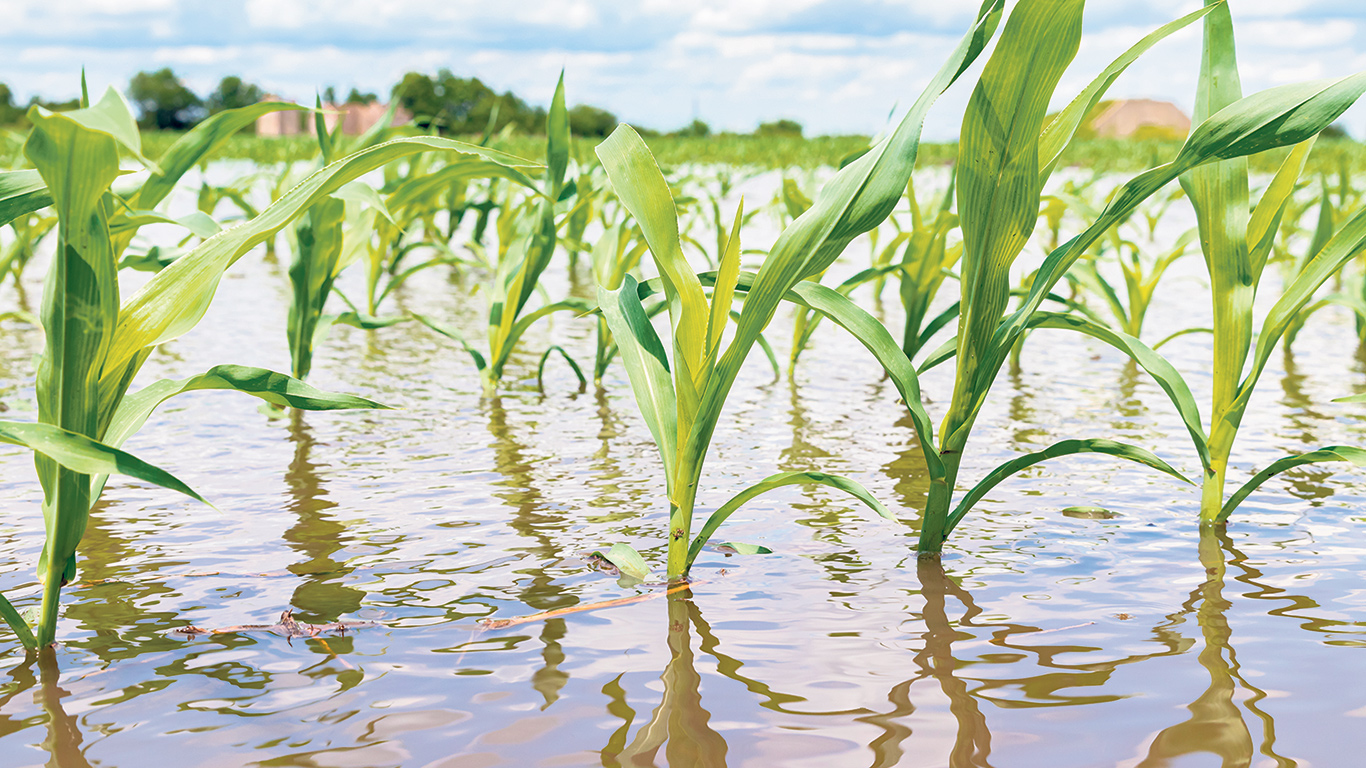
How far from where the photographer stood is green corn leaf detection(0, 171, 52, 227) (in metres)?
1.11

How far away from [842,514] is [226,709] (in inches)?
39.9

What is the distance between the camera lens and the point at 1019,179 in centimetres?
131

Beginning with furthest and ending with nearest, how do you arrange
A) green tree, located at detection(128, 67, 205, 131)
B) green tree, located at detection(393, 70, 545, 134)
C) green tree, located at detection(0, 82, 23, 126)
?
green tree, located at detection(128, 67, 205, 131) → green tree, located at detection(0, 82, 23, 126) → green tree, located at detection(393, 70, 545, 134)

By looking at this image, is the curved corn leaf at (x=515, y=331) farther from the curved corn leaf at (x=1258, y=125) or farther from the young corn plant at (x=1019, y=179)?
the curved corn leaf at (x=1258, y=125)

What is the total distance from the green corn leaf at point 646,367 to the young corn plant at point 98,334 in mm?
344

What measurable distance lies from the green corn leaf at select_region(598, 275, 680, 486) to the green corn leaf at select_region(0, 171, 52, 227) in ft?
2.37

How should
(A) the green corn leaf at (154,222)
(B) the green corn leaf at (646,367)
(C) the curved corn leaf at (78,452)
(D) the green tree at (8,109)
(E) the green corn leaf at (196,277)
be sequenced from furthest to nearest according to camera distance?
(D) the green tree at (8,109) < (A) the green corn leaf at (154,222) < (B) the green corn leaf at (646,367) < (E) the green corn leaf at (196,277) < (C) the curved corn leaf at (78,452)

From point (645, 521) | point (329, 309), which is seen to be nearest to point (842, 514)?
point (645, 521)

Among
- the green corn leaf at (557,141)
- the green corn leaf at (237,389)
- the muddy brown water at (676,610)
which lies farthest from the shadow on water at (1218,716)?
the green corn leaf at (557,141)

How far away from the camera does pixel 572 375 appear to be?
9.89ft

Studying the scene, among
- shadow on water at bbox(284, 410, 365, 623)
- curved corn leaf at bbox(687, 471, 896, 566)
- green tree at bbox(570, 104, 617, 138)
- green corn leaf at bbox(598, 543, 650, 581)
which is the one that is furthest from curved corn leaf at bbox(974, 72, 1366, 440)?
green tree at bbox(570, 104, 617, 138)

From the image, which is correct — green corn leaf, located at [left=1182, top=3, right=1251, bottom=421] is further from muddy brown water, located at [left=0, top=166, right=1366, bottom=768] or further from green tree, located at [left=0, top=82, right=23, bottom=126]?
green tree, located at [left=0, top=82, right=23, bottom=126]

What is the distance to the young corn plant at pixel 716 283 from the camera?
121 cm

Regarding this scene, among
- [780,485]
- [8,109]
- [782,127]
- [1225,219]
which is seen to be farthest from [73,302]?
[8,109]
